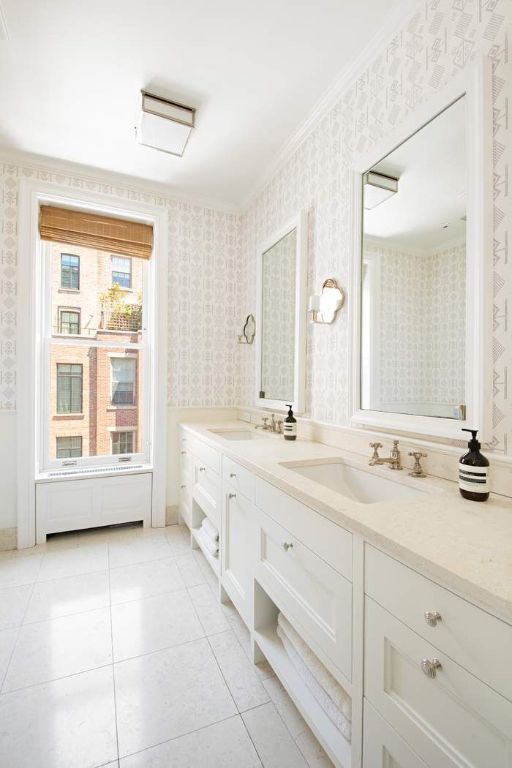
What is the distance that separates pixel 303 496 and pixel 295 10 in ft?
6.45

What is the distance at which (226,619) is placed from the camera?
5.88 ft

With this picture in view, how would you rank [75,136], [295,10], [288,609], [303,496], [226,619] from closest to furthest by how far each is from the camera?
[303,496] → [288,609] → [295,10] → [226,619] → [75,136]

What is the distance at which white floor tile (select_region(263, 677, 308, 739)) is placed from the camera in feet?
4.04

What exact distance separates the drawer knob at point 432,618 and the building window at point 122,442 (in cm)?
270

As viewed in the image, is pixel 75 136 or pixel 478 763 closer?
pixel 478 763

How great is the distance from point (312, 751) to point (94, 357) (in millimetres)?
2697

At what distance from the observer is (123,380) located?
298cm

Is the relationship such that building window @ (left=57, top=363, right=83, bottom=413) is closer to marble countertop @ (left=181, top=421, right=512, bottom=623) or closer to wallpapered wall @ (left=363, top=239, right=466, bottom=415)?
marble countertop @ (left=181, top=421, right=512, bottom=623)

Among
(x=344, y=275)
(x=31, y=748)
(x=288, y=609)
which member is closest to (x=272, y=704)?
(x=288, y=609)

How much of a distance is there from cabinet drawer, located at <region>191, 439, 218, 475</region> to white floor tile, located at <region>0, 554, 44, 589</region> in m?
1.22

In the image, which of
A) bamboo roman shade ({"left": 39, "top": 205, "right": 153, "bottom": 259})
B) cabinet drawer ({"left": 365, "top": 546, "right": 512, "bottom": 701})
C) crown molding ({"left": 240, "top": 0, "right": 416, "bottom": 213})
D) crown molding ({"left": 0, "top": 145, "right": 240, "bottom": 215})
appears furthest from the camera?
bamboo roman shade ({"left": 39, "top": 205, "right": 153, "bottom": 259})

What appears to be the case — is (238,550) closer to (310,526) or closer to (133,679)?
(133,679)

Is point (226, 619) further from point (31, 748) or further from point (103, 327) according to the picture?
point (103, 327)

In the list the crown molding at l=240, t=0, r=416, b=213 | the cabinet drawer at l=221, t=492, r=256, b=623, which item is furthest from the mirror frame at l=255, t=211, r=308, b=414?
the cabinet drawer at l=221, t=492, r=256, b=623
